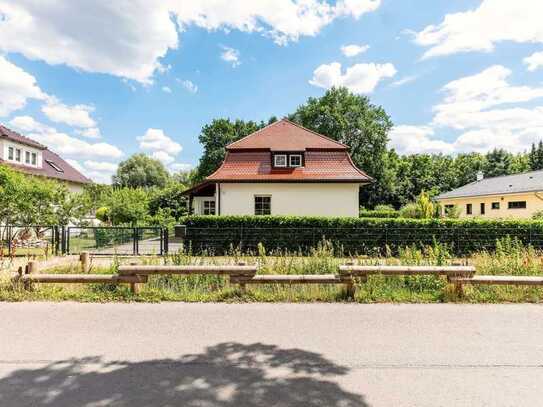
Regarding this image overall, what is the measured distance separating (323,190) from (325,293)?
12.6 metres

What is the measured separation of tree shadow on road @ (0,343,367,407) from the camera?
3.07 m

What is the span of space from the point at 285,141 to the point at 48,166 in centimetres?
2731

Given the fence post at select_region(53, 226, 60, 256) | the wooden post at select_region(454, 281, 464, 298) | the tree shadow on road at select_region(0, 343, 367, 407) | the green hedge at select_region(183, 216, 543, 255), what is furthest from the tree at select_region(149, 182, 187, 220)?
the tree shadow on road at select_region(0, 343, 367, 407)

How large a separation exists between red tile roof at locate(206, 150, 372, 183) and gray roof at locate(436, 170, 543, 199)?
54.4ft

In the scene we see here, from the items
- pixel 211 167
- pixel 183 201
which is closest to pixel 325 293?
pixel 183 201

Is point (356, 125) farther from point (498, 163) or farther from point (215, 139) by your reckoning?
point (498, 163)

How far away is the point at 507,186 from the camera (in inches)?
1163

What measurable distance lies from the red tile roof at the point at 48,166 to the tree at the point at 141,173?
3385cm

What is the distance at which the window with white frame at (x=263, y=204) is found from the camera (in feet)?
61.9

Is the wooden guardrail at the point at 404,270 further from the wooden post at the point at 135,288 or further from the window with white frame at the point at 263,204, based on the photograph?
the window with white frame at the point at 263,204

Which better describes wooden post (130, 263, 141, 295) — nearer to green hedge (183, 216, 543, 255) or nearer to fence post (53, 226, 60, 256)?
green hedge (183, 216, 543, 255)

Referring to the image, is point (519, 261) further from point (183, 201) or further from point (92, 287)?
point (183, 201)

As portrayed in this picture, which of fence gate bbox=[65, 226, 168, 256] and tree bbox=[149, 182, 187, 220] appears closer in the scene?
fence gate bbox=[65, 226, 168, 256]

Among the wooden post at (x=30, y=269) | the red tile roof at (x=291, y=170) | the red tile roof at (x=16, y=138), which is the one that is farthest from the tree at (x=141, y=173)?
the wooden post at (x=30, y=269)
